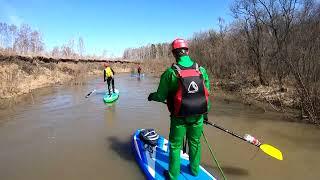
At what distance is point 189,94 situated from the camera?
4965 mm

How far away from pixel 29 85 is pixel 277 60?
578 inches

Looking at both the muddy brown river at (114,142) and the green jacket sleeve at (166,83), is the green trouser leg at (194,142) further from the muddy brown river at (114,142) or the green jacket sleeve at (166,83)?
the muddy brown river at (114,142)

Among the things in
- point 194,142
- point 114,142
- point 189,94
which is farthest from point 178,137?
point 114,142

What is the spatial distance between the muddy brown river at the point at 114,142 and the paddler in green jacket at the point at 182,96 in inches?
51.8

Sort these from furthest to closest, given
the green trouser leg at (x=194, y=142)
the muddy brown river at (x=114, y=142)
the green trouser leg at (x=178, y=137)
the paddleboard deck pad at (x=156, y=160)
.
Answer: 1. the muddy brown river at (x=114, y=142)
2. the paddleboard deck pad at (x=156, y=160)
3. the green trouser leg at (x=194, y=142)
4. the green trouser leg at (x=178, y=137)

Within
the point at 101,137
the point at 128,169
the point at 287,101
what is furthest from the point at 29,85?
the point at 128,169

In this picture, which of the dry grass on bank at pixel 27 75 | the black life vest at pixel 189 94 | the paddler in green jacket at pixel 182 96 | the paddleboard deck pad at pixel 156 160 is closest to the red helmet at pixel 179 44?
the paddler in green jacket at pixel 182 96

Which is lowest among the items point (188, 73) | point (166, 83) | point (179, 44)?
point (166, 83)

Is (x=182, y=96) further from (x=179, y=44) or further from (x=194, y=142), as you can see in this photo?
(x=194, y=142)

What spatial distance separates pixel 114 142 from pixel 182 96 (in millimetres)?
4048

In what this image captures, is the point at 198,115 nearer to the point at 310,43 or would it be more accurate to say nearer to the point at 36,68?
the point at 310,43

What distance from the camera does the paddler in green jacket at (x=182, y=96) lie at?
494 cm

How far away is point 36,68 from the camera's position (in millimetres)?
26344

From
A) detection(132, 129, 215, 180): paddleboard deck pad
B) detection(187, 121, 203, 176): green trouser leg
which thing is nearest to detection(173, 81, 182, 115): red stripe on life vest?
detection(187, 121, 203, 176): green trouser leg
